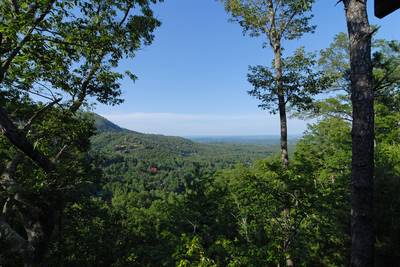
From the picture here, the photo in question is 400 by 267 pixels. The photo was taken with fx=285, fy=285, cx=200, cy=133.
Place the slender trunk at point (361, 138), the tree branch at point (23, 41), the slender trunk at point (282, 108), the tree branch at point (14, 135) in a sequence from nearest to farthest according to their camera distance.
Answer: the slender trunk at point (361, 138), the tree branch at point (23, 41), the tree branch at point (14, 135), the slender trunk at point (282, 108)

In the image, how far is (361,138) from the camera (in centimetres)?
391

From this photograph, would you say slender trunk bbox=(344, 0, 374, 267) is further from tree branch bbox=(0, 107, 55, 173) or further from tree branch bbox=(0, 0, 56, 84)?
tree branch bbox=(0, 107, 55, 173)

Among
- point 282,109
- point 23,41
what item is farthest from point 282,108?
point 23,41

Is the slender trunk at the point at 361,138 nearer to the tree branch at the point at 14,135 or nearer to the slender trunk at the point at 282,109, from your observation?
the tree branch at the point at 14,135

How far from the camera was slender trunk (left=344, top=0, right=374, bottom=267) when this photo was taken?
3.74 metres

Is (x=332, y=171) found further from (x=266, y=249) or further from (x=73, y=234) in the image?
(x=73, y=234)

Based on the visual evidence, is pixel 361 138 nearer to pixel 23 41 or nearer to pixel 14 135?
pixel 23 41

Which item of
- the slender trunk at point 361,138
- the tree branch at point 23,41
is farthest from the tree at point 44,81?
the slender trunk at point 361,138

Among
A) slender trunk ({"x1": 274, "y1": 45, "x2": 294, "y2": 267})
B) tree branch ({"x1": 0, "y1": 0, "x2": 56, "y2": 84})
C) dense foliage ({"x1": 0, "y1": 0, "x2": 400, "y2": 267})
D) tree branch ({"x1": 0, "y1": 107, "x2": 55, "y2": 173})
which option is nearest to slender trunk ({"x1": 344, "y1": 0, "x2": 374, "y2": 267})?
dense foliage ({"x1": 0, "y1": 0, "x2": 400, "y2": 267})

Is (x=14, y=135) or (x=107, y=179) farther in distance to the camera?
(x=107, y=179)

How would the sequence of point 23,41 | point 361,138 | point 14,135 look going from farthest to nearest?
point 14,135, point 23,41, point 361,138

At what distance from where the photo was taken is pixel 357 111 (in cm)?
400

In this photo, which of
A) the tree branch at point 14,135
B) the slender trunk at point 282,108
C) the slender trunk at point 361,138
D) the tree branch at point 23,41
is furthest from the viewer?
the slender trunk at point 282,108

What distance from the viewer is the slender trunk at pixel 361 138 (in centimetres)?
374
